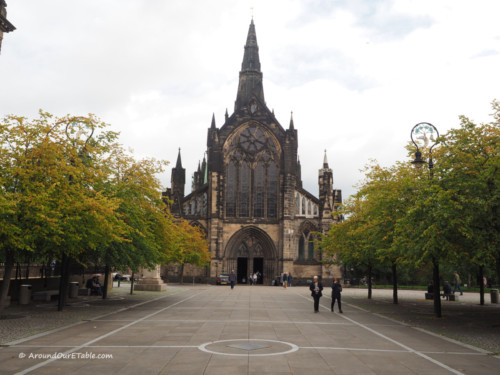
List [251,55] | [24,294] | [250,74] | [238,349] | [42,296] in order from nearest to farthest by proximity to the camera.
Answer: [238,349], [24,294], [42,296], [250,74], [251,55]

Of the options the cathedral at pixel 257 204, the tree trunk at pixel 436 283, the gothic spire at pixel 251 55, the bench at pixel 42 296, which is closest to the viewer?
the tree trunk at pixel 436 283

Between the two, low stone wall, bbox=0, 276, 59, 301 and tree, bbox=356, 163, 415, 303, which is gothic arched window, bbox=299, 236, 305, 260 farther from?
low stone wall, bbox=0, 276, 59, 301

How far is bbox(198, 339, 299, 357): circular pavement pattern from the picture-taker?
1012cm

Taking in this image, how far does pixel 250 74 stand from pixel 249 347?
55214 millimetres

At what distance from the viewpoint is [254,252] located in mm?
53250

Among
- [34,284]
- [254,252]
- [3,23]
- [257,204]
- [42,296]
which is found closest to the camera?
[3,23]

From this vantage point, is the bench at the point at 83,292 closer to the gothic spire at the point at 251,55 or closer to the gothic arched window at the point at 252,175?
the gothic arched window at the point at 252,175

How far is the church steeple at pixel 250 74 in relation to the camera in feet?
202

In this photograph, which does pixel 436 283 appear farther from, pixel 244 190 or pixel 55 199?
pixel 244 190

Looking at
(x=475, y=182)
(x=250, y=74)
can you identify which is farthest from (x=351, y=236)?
(x=250, y=74)

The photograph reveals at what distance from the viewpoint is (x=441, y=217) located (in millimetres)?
14336

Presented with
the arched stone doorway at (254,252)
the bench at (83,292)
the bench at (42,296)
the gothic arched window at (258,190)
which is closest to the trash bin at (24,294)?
the bench at (42,296)

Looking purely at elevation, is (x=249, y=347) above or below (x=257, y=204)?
below

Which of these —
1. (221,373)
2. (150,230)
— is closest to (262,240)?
(150,230)
